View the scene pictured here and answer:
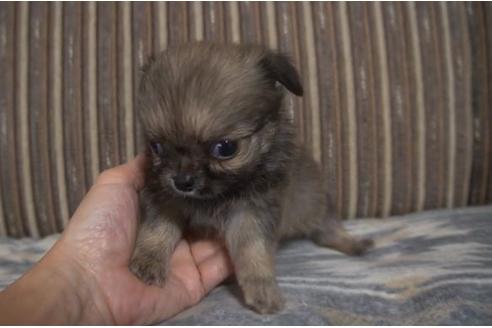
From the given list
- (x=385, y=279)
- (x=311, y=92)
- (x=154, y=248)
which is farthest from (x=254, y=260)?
(x=311, y=92)

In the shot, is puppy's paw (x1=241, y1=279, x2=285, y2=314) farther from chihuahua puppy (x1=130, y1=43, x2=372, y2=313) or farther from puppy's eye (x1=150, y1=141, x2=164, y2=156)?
puppy's eye (x1=150, y1=141, x2=164, y2=156)

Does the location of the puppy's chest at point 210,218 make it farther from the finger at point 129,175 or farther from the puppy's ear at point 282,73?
the puppy's ear at point 282,73

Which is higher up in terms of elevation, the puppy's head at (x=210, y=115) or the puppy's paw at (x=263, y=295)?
the puppy's head at (x=210, y=115)

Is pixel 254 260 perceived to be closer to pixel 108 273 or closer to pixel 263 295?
pixel 263 295

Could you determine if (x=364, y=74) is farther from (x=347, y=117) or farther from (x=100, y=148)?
(x=100, y=148)

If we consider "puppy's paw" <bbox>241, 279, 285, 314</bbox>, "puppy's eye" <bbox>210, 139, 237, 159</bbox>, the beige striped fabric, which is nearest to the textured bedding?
"puppy's paw" <bbox>241, 279, 285, 314</bbox>

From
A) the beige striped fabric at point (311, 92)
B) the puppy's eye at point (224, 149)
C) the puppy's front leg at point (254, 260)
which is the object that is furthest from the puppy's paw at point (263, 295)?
the beige striped fabric at point (311, 92)
